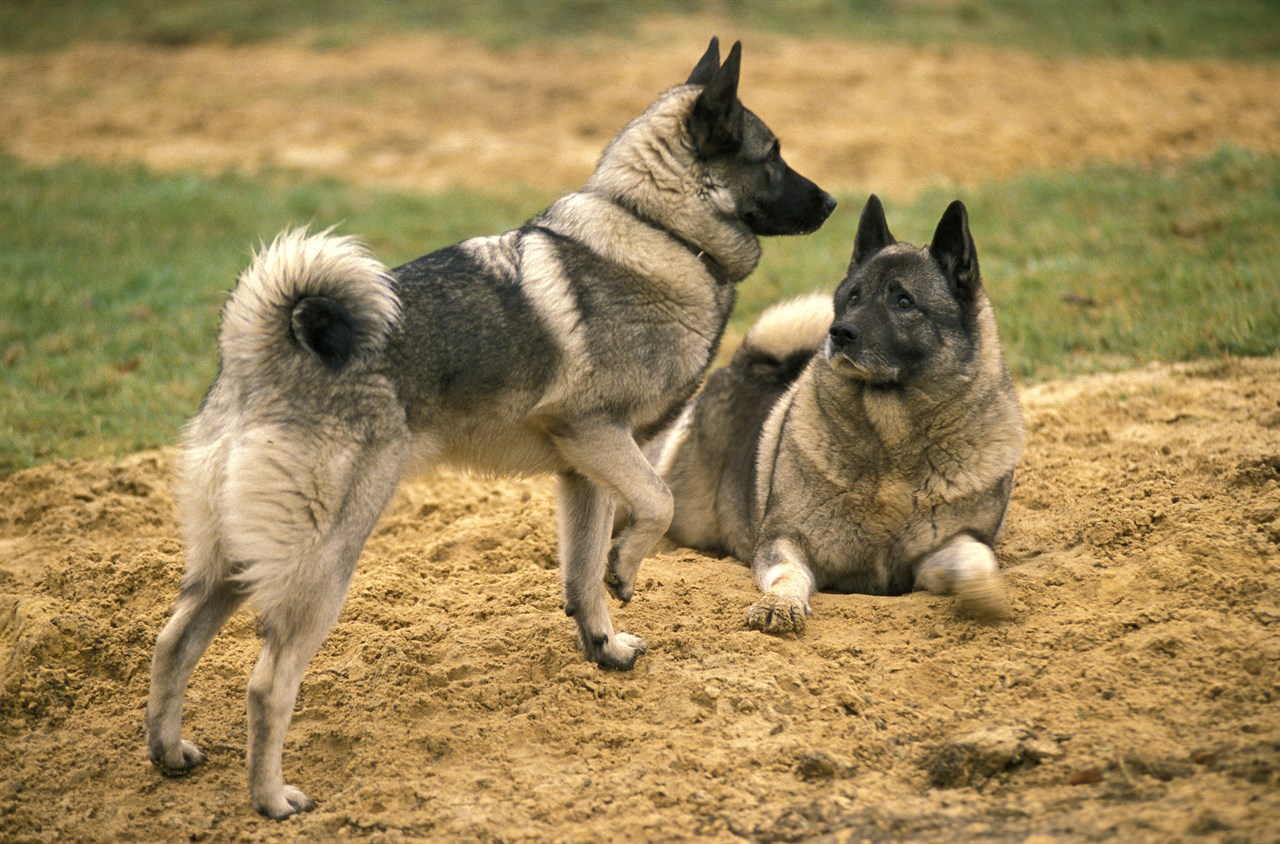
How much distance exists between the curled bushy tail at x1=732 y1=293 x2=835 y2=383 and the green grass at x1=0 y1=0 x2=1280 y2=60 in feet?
36.3

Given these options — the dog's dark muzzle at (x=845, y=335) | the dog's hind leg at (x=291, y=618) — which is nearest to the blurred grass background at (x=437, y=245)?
the dog's dark muzzle at (x=845, y=335)

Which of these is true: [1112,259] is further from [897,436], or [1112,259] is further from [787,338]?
[897,436]

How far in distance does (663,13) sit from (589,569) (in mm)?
14484

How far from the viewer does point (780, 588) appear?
14.9 ft

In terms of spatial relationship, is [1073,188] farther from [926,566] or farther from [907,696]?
[907,696]

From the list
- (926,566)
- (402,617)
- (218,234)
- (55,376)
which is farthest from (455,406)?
(218,234)

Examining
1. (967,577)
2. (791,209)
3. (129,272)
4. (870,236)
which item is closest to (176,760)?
(967,577)

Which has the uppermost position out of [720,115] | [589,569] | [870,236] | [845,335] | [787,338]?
[720,115]

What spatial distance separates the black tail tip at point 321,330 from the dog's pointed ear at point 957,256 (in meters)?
2.41

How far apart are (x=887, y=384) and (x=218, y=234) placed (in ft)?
25.6

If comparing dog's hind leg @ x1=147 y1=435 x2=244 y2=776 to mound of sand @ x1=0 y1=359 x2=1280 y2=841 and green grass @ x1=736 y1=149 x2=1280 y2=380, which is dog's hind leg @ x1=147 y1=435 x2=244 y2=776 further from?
green grass @ x1=736 y1=149 x2=1280 y2=380

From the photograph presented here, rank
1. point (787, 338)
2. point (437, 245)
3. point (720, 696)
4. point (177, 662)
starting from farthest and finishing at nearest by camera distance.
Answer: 1. point (437, 245)
2. point (787, 338)
3. point (720, 696)
4. point (177, 662)

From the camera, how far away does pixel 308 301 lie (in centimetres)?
358

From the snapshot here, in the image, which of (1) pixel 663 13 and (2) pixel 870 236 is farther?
(1) pixel 663 13
